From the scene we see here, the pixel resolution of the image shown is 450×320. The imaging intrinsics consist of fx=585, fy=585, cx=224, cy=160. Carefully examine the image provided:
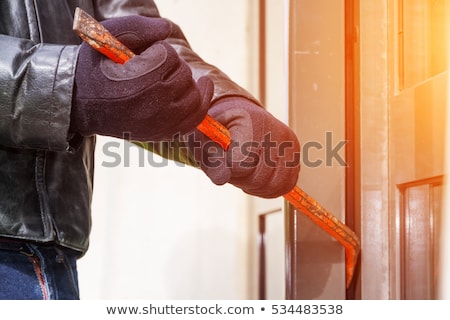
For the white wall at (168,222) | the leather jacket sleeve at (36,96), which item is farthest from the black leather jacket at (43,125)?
the white wall at (168,222)

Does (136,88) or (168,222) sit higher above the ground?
(136,88)

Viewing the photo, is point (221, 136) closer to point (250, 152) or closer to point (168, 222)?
point (250, 152)

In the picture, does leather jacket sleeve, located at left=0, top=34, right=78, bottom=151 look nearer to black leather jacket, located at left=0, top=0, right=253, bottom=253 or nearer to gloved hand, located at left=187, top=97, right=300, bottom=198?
black leather jacket, located at left=0, top=0, right=253, bottom=253

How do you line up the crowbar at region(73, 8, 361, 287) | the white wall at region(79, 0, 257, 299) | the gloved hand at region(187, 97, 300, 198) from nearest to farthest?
the crowbar at region(73, 8, 361, 287), the gloved hand at region(187, 97, 300, 198), the white wall at region(79, 0, 257, 299)

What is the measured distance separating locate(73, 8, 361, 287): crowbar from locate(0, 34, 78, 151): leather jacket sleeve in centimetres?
4

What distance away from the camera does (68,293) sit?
2.23ft

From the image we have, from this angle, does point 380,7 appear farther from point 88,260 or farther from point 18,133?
point 88,260

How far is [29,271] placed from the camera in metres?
0.65

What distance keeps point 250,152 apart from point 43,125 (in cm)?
25

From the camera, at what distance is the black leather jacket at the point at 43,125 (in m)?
0.57

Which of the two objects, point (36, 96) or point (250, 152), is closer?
point (36, 96)

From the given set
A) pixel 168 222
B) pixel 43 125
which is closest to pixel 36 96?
pixel 43 125

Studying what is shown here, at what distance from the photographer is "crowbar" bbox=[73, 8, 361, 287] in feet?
1.79

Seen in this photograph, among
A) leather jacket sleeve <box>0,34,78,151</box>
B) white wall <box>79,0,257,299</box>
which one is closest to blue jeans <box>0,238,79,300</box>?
leather jacket sleeve <box>0,34,78,151</box>
